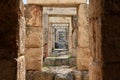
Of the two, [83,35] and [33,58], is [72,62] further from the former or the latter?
[33,58]

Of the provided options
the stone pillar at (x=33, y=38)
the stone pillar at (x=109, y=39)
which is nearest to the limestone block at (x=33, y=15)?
the stone pillar at (x=33, y=38)

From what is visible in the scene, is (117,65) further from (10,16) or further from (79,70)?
(79,70)

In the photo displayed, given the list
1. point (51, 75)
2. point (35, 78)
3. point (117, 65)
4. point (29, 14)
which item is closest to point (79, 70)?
point (51, 75)

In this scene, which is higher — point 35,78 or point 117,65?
point 117,65

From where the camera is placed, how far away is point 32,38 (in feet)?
22.9

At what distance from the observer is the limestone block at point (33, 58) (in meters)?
6.98

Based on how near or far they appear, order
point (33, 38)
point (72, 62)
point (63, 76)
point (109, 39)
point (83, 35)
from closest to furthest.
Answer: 1. point (109, 39)
2. point (63, 76)
3. point (33, 38)
4. point (83, 35)
5. point (72, 62)

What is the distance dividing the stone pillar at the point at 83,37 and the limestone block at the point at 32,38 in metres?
1.26

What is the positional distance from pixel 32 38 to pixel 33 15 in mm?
687

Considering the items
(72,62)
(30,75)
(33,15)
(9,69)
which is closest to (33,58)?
(30,75)

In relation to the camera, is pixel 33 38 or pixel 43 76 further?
pixel 33 38

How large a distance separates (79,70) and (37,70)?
1.26 metres

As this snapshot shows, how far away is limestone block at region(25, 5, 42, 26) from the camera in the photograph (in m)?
7.00

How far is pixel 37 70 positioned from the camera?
6.96 m
